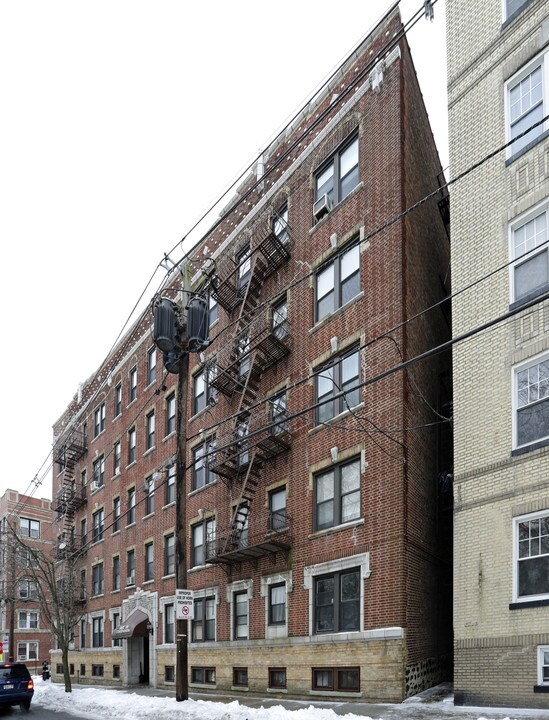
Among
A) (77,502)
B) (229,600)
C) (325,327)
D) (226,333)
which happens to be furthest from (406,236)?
(77,502)

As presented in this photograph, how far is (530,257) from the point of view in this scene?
1596cm

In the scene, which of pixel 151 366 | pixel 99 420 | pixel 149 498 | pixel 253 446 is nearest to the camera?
pixel 253 446

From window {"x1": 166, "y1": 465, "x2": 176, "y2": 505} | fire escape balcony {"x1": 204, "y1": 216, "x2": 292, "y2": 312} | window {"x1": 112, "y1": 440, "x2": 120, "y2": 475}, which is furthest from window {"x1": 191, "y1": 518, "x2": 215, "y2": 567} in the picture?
window {"x1": 112, "y1": 440, "x2": 120, "y2": 475}

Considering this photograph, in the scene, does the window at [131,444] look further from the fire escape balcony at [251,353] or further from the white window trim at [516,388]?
the white window trim at [516,388]

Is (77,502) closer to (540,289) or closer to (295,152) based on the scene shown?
(295,152)

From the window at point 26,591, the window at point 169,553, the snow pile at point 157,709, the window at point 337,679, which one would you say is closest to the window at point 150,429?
the window at point 169,553

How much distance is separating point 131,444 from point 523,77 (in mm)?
24482

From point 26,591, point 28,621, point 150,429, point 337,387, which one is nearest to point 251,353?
point 337,387

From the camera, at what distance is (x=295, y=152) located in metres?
24.8

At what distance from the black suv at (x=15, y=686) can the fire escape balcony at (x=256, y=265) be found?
45.6 feet

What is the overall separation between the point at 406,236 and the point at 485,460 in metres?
6.79

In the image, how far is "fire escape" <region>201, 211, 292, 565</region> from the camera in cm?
2248

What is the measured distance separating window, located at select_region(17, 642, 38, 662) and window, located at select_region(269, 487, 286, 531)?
47.6m

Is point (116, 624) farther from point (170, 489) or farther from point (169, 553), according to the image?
point (170, 489)
